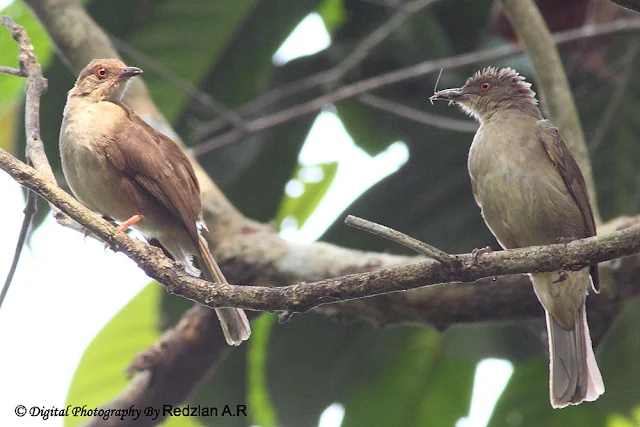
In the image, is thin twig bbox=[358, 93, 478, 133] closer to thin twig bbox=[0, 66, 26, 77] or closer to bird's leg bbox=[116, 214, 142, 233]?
bird's leg bbox=[116, 214, 142, 233]

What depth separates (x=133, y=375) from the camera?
519 cm

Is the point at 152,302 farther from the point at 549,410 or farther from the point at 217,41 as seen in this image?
the point at 549,410

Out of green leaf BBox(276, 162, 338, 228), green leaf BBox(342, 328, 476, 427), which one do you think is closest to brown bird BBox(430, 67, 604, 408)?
green leaf BBox(342, 328, 476, 427)

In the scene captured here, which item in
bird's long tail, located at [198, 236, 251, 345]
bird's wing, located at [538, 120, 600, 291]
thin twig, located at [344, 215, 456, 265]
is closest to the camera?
thin twig, located at [344, 215, 456, 265]

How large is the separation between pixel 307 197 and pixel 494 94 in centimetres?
252

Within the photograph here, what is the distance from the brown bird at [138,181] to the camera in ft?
12.6

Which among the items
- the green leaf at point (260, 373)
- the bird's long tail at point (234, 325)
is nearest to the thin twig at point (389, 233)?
the bird's long tail at point (234, 325)

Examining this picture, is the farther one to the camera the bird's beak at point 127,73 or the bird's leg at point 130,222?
the bird's beak at point 127,73

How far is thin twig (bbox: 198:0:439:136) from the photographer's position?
5527 millimetres

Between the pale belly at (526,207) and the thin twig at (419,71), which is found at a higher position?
the thin twig at (419,71)

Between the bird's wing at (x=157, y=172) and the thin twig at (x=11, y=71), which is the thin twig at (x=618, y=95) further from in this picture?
the thin twig at (x=11, y=71)

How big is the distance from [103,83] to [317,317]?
219cm

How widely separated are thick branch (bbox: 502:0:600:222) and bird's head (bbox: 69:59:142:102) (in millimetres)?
2062

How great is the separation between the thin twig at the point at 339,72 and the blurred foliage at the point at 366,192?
0.27 feet
